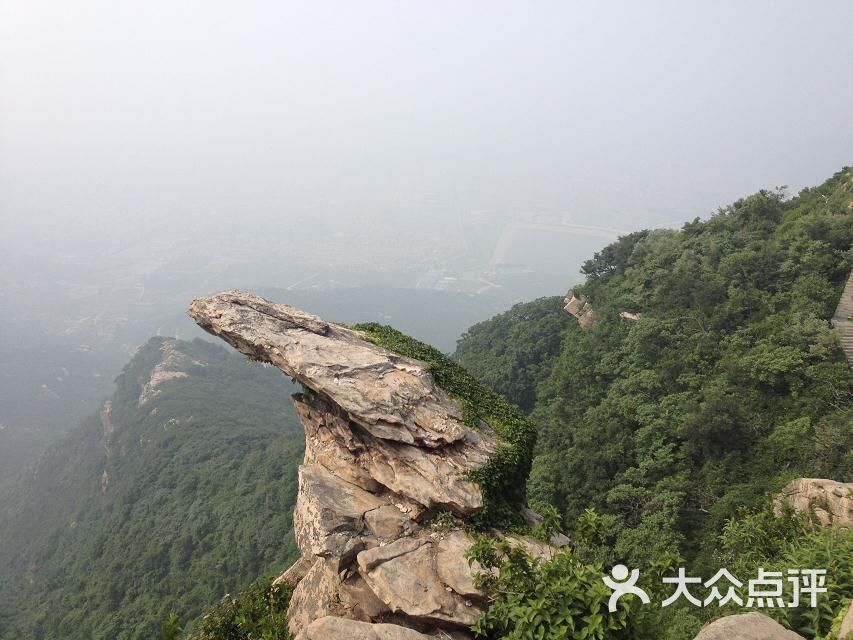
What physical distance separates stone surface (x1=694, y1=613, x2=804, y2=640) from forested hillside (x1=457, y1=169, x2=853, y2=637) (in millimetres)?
1213

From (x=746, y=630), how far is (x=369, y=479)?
6553 mm

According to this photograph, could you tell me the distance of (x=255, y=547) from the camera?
89.5 ft

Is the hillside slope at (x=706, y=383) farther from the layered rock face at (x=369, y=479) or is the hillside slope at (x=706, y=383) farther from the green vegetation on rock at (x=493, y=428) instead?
the layered rock face at (x=369, y=479)

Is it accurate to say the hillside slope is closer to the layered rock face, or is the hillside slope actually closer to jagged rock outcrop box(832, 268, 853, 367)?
jagged rock outcrop box(832, 268, 853, 367)

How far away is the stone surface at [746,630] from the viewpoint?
5113mm

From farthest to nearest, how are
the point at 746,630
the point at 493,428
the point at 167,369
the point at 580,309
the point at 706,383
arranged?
the point at 167,369 < the point at 580,309 < the point at 706,383 < the point at 493,428 < the point at 746,630

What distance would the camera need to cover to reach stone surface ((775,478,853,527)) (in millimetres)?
9609

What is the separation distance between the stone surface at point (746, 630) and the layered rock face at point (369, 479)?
10.2 feet

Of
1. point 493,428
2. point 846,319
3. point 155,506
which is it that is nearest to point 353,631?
point 493,428

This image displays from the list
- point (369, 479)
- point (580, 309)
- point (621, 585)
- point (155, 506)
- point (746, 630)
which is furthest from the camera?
point (155, 506)

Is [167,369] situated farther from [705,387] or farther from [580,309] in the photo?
[705,387]

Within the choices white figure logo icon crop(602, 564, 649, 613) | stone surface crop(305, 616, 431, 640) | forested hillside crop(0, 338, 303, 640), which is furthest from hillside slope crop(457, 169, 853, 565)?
forested hillside crop(0, 338, 303, 640)

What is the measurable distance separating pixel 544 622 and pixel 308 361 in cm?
649

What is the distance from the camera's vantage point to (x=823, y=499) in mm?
10141
